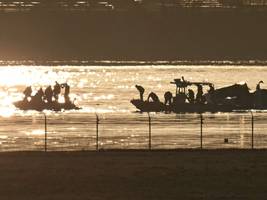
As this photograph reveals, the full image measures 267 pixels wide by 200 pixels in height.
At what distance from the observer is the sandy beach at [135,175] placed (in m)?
27.5

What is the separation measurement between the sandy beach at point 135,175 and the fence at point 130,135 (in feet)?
12.6

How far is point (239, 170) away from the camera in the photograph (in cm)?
3250

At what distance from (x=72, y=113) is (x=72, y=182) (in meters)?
49.4

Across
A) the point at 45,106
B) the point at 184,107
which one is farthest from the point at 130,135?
the point at 45,106

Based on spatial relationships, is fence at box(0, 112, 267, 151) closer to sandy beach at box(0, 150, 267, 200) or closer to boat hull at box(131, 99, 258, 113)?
sandy beach at box(0, 150, 267, 200)

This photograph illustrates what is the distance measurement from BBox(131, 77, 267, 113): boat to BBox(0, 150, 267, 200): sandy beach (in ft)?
124

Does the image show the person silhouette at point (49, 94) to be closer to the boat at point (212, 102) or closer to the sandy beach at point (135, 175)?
the boat at point (212, 102)

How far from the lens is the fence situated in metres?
Answer: 43.2

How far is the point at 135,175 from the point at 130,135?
61.1 ft

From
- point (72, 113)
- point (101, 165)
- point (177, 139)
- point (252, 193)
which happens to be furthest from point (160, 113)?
point (252, 193)

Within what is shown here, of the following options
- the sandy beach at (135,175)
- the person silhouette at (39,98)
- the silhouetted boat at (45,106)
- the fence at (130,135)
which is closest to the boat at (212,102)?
the silhouetted boat at (45,106)

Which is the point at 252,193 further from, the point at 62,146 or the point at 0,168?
the point at 62,146

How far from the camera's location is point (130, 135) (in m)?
50.0

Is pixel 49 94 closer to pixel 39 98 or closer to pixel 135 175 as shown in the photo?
pixel 39 98
